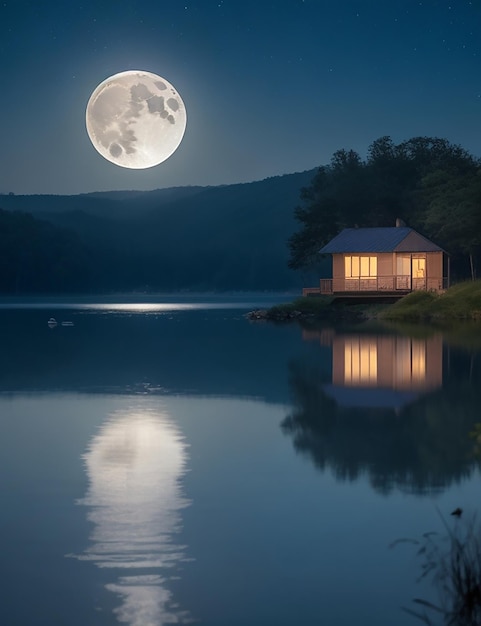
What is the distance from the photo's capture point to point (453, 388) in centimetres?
1969

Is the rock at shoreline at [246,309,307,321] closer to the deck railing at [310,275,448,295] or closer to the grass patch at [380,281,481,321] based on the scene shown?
the deck railing at [310,275,448,295]

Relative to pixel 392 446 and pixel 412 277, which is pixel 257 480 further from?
pixel 412 277

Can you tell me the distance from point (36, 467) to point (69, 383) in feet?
34.0

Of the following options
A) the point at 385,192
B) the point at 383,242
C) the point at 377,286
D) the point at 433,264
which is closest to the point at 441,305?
the point at 377,286

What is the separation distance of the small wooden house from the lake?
36649 mm

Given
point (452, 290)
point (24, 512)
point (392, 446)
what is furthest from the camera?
point (452, 290)

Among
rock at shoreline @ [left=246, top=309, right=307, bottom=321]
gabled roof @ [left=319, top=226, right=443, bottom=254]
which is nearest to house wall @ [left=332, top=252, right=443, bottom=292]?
gabled roof @ [left=319, top=226, right=443, bottom=254]

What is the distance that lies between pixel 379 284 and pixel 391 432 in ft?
152

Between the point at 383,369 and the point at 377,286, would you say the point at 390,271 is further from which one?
the point at 383,369

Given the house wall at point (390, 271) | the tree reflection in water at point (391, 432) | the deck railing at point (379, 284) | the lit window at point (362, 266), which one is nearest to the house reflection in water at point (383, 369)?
the tree reflection in water at point (391, 432)

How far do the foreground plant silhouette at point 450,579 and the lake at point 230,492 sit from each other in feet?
0.48

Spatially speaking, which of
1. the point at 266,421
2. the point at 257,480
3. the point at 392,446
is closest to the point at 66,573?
the point at 257,480

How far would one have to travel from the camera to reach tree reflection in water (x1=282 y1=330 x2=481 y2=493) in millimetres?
11312

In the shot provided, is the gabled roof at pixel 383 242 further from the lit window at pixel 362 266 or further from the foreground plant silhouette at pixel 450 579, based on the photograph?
the foreground plant silhouette at pixel 450 579
